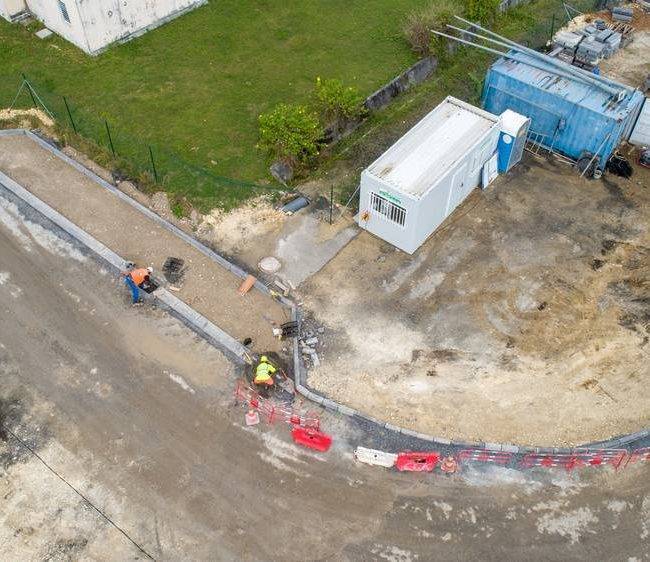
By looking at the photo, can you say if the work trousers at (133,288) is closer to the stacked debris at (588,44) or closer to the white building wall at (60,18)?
the white building wall at (60,18)

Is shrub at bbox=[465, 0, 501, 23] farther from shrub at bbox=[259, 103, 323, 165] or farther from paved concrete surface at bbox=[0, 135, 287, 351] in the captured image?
paved concrete surface at bbox=[0, 135, 287, 351]

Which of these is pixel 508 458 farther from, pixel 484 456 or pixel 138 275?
pixel 138 275

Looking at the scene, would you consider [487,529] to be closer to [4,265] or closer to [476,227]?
[476,227]

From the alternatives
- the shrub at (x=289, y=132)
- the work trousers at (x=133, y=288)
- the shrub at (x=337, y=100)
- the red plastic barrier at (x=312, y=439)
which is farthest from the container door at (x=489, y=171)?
the work trousers at (x=133, y=288)

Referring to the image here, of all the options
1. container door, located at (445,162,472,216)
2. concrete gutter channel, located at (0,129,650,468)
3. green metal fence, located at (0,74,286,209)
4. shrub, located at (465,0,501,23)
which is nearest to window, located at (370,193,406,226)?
container door, located at (445,162,472,216)

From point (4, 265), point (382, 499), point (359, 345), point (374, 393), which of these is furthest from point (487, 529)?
point (4, 265)

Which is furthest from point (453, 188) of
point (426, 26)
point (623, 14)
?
point (623, 14)
